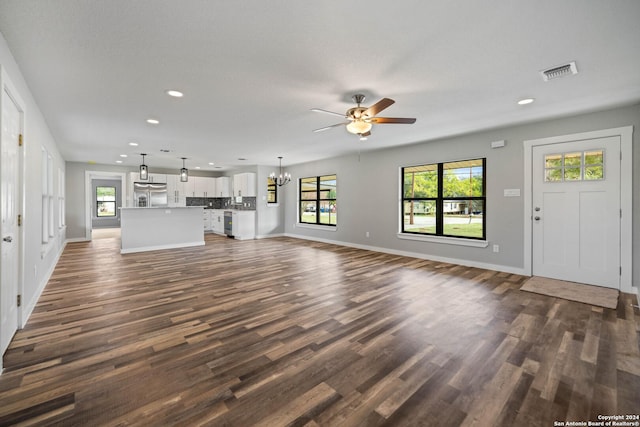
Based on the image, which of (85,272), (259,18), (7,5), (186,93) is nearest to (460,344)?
(259,18)

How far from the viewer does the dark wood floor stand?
159cm

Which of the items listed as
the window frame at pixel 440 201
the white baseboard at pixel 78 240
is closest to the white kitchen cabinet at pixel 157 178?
the white baseboard at pixel 78 240

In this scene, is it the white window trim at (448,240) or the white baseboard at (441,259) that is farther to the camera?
the white window trim at (448,240)

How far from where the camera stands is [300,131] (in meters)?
4.92

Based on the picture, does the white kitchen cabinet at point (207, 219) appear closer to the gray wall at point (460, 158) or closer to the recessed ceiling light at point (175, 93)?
the gray wall at point (460, 158)

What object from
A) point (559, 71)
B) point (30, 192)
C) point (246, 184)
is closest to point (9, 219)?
point (30, 192)

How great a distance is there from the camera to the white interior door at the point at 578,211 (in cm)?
377

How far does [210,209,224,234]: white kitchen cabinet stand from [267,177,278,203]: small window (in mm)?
1818

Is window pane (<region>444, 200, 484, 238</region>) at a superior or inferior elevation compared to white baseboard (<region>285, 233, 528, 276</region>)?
superior

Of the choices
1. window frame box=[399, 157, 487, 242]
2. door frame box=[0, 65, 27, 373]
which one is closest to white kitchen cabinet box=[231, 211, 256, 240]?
window frame box=[399, 157, 487, 242]

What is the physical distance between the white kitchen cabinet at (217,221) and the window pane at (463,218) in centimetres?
730

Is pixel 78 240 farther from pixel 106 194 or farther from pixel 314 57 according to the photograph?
pixel 314 57

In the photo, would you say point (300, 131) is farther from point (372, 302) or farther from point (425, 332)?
point (425, 332)

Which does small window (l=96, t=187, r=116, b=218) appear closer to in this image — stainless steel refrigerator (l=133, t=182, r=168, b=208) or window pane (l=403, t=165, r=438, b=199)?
stainless steel refrigerator (l=133, t=182, r=168, b=208)
